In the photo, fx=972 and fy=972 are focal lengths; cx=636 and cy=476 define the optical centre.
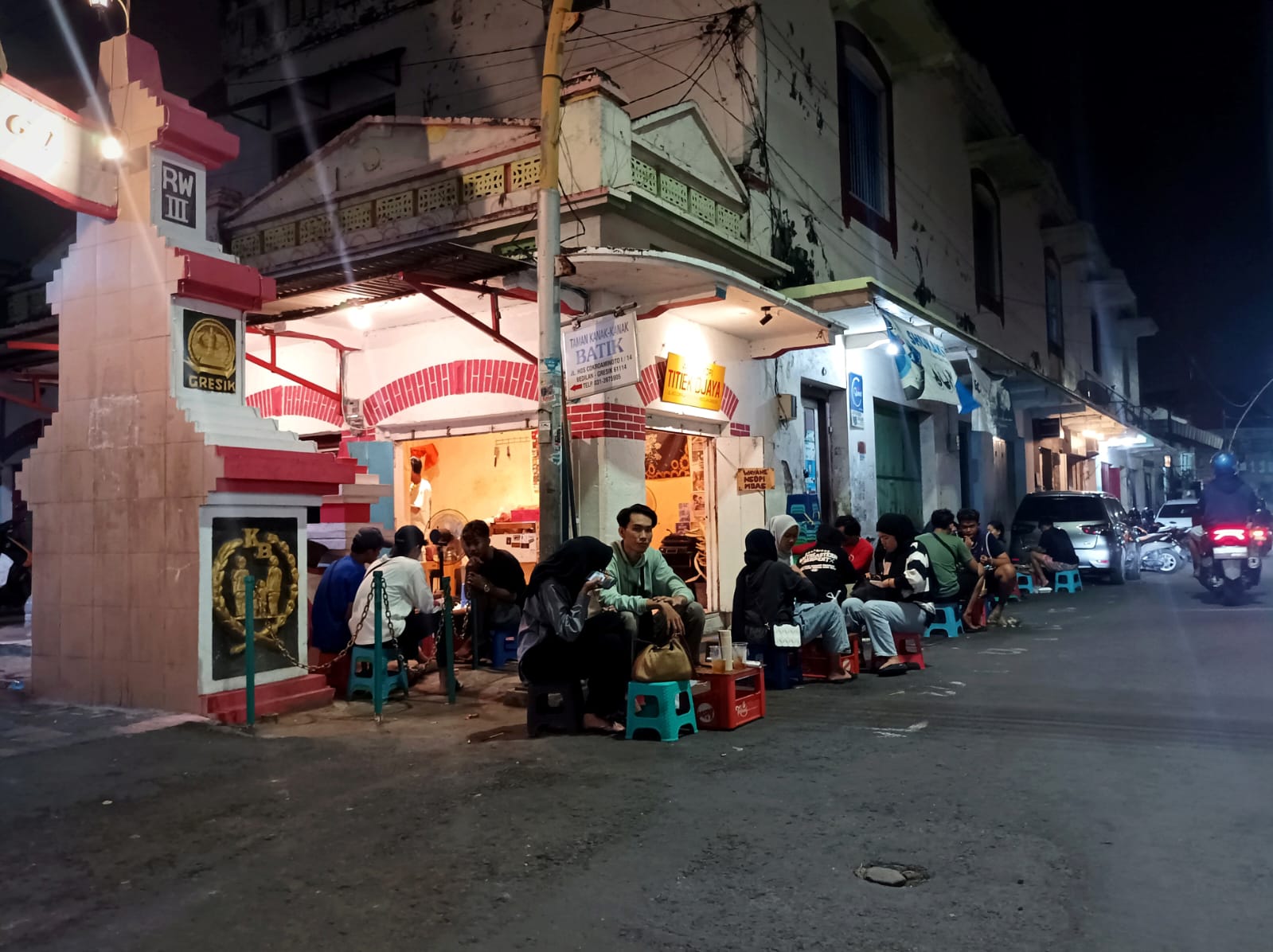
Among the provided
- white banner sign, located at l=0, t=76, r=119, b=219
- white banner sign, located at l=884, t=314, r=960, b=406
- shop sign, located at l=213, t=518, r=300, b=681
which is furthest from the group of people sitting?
white banner sign, located at l=0, t=76, r=119, b=219

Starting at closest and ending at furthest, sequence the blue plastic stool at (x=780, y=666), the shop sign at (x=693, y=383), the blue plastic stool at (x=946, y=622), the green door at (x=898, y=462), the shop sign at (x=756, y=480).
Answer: the blue plastic stool at (x=780, y=666) → the shop sign at (x=693, y=383) → the blue plastic stool at (x=946, y=622) → the shop sign at (x=756, y=480) → the green door at (x=898, y=462)

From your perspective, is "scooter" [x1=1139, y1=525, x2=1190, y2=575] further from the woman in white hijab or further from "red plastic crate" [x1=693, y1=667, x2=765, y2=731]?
"red plastic crate" [x1=693, y1=667, x2=765, y2=731]

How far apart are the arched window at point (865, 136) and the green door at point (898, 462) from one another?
10.2 ft

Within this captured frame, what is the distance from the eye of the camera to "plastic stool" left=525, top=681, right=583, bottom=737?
21.4ft

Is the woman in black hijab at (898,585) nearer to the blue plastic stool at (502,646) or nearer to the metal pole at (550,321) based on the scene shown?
the metal pole at (550,321)

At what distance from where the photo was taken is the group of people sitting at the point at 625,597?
21.5 feet

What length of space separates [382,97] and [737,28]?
6.07 meters

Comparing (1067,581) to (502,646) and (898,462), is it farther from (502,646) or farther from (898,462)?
(502,646)

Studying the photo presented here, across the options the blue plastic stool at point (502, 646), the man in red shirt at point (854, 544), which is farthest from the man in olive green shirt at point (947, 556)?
the blue plastic stool at point (502, 646)

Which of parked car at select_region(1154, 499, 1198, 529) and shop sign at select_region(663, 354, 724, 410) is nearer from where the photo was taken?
shop sign at select_region(663, 354, 724, 410)

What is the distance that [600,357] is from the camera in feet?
28.2

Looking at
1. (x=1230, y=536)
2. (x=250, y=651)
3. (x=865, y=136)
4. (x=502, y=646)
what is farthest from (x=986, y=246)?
(x=250, y=651)

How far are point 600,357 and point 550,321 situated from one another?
2.75 ft

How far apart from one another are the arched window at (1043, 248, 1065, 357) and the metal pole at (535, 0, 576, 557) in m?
23.7
